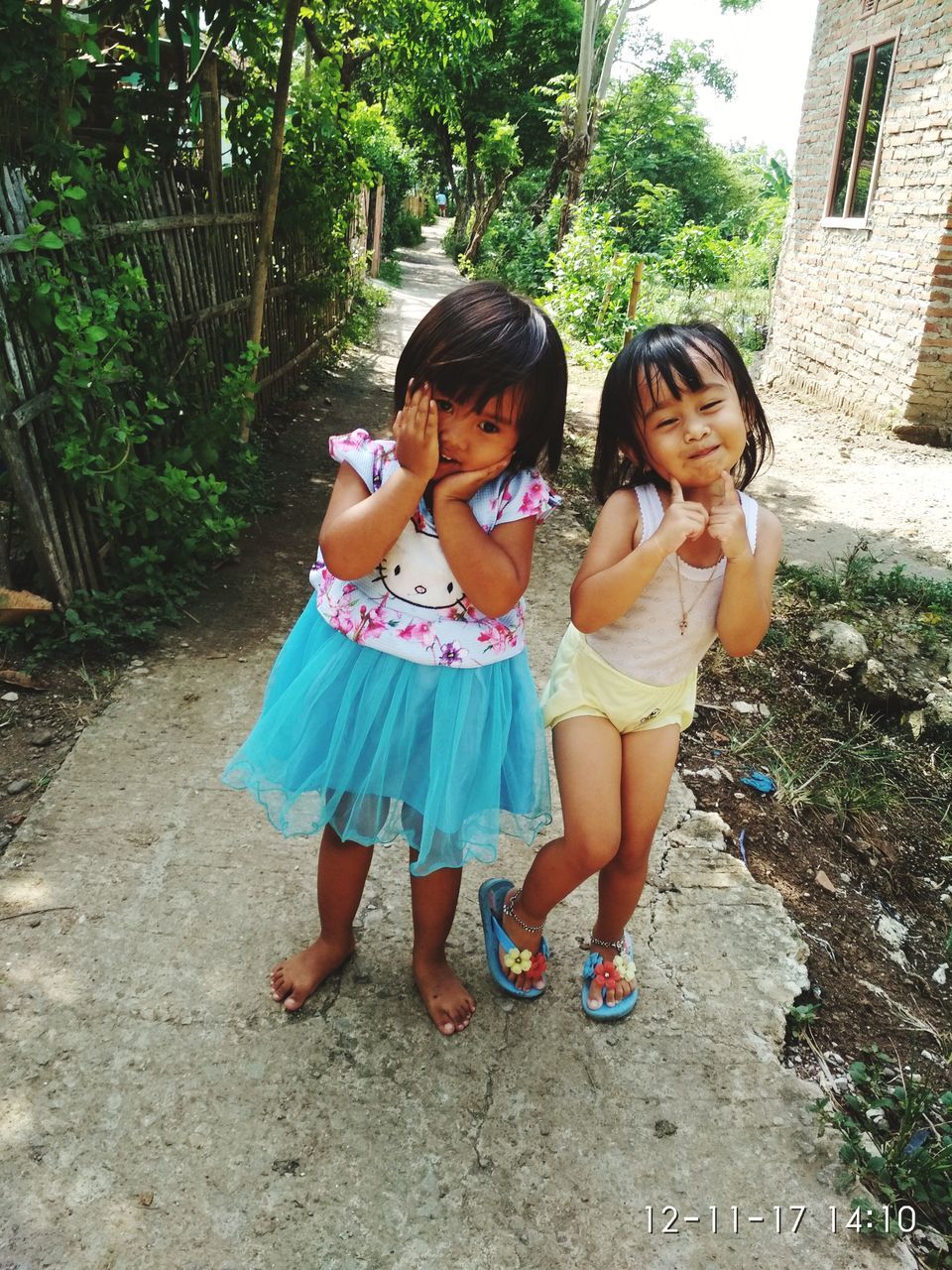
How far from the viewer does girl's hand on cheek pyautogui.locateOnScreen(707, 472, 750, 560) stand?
152cm

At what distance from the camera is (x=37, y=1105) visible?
5.10ft

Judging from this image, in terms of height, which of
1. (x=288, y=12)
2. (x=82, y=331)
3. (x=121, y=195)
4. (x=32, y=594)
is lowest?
(x=32, y=594)

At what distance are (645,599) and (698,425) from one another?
0.35 m

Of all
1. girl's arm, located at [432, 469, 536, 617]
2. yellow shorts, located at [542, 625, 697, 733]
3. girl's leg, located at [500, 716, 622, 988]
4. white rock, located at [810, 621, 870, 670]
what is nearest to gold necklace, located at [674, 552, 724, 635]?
yellow shorts, located at [542, 625, 697, 733]

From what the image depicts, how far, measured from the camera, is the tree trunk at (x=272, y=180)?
4074 mm

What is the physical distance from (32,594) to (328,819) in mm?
1892

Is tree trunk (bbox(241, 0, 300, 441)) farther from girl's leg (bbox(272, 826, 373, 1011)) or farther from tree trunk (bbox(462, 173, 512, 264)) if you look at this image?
tree trunk (bbox(462, 173, 512, 264))

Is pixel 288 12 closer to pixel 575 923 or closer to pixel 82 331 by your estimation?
pixel 82 331

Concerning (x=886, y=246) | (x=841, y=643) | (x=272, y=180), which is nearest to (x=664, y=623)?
(x=841, y=643)

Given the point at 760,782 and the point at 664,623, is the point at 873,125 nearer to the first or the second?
the point at 760,782

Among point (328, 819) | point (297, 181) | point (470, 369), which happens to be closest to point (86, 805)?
point (328, 819)

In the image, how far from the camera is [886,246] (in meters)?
7.34

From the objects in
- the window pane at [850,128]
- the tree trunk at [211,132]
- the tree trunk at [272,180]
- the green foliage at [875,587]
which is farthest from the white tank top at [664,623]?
the window pane at [850,128]

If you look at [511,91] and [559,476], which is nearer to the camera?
[559,476]
